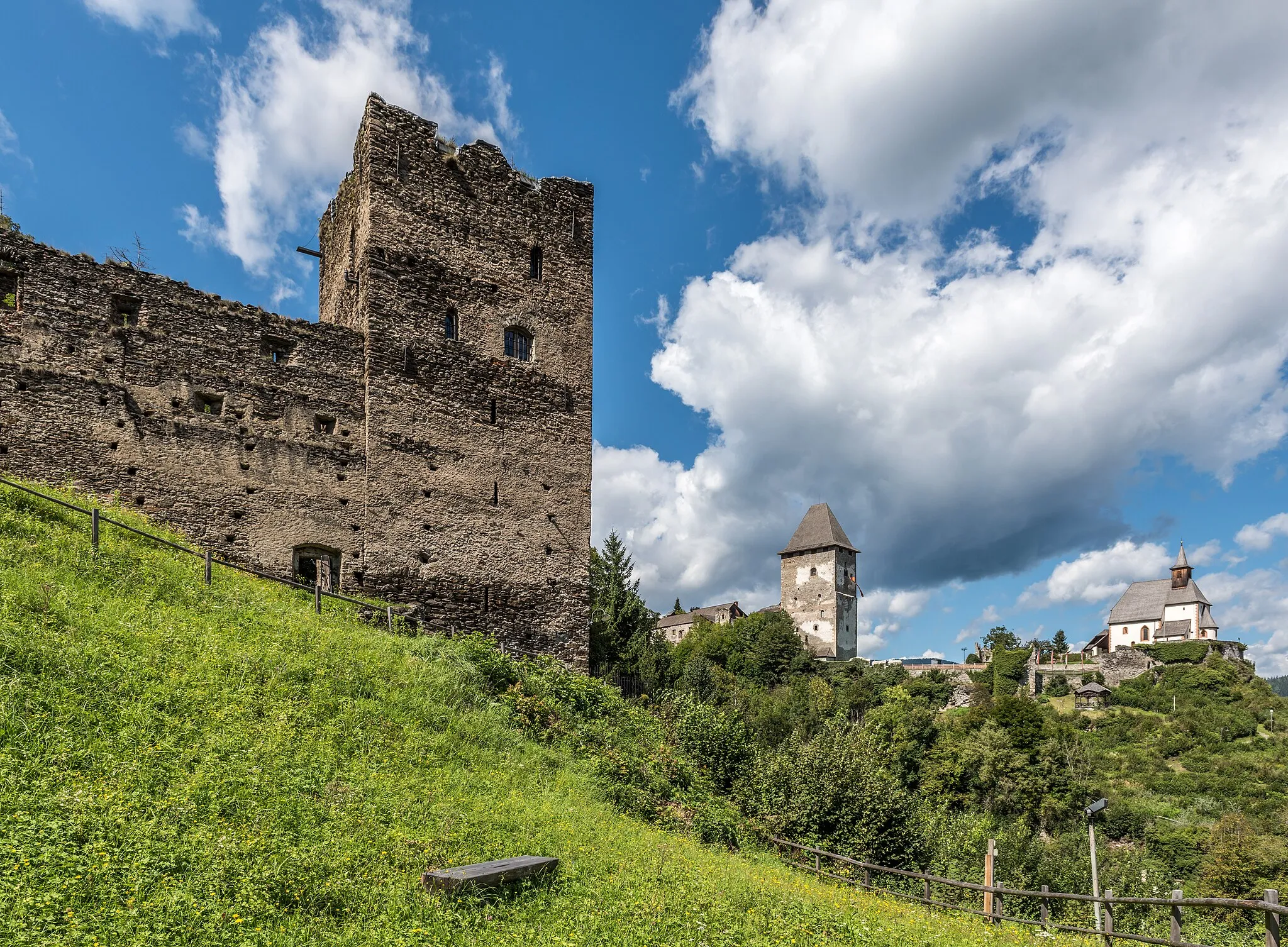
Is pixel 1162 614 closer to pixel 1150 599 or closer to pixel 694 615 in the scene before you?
pixel 1150 599

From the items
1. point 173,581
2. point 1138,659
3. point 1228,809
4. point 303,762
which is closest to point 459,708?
point 303,762

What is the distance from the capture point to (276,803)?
23.5ft

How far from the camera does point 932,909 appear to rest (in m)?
12.8

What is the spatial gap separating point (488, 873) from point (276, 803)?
221 centimetres

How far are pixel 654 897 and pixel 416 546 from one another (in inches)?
470

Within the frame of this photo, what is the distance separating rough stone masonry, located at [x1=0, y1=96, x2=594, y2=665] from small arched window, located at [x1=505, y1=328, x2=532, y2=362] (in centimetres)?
6

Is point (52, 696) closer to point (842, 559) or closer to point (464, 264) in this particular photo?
point (464, 264)

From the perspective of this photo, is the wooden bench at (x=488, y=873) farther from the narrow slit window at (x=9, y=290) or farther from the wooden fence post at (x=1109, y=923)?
the narrow slit window at (x=9, y=290)

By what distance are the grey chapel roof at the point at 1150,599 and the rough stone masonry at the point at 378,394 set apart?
94.3 metres

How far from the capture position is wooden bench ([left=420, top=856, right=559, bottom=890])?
6730 millimetres

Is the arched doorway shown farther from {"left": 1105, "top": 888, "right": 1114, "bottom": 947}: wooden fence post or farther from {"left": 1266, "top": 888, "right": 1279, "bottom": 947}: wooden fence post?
{"left": 1266, "top": 888, "right": 1279, "bottom": 947}: wooden fence post

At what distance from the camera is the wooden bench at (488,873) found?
6730 millimetres

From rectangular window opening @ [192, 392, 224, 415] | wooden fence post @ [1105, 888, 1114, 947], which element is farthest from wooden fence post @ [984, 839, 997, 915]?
rectangular window opening @ [192, 392, 224, 415]

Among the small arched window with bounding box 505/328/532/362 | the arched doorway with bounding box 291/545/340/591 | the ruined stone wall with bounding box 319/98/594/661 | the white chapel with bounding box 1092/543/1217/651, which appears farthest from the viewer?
the white chapel with bounding box 1092/543/1217/651
